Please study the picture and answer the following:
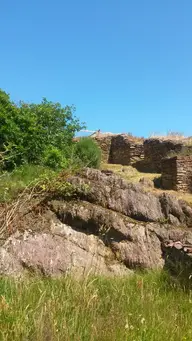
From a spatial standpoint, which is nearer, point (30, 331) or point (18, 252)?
point (30, 331)

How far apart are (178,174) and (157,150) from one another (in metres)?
4.12

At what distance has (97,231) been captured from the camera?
5879 mm

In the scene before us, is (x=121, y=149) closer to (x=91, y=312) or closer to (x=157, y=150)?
(x=157, y=150)

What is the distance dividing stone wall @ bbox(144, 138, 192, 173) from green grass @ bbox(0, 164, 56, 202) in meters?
10.9

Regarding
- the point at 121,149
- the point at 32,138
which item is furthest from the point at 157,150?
the point at 32,138

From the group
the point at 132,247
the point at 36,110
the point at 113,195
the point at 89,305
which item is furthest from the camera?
the point at 36,110

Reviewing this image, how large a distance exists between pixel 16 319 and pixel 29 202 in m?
2.81

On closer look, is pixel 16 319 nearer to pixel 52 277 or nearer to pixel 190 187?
pixel 52 277

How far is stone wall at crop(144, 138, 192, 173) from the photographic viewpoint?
1847 centimetres

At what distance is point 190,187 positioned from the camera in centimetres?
1534

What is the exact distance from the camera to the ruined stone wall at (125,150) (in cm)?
2014

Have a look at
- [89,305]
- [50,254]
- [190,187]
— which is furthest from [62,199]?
[190,187]

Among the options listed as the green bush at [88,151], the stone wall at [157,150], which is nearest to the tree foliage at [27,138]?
the green bush at [88,151]

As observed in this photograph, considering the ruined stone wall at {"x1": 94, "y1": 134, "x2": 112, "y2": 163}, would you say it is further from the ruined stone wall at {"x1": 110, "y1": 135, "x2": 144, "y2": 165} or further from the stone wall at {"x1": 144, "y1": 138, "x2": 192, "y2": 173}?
the stone wall at {"x1": 144, "y1": 138, "x2": 192, "y2": 173}
